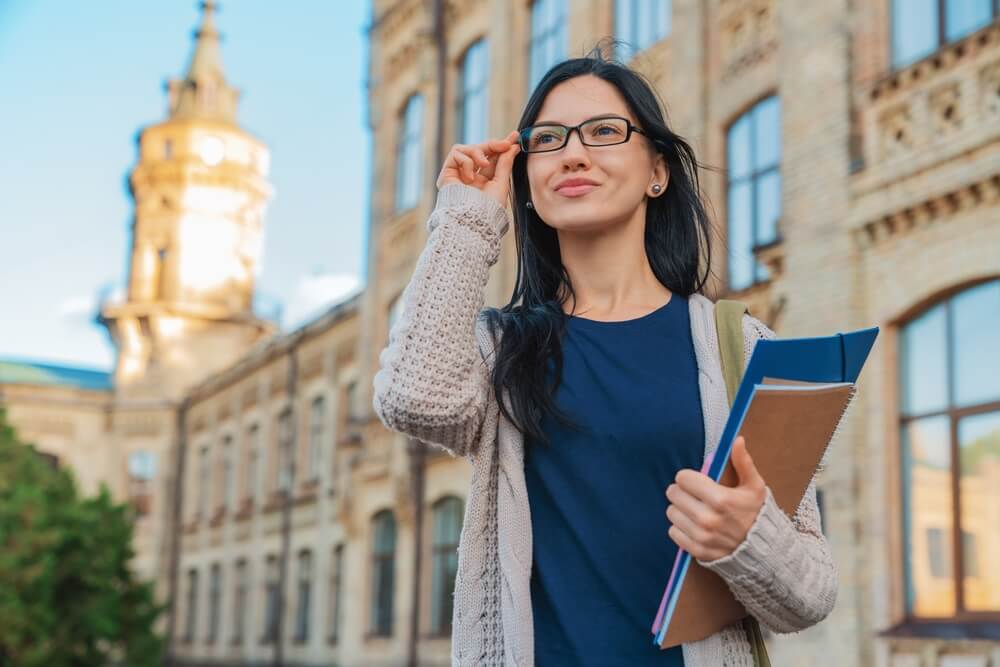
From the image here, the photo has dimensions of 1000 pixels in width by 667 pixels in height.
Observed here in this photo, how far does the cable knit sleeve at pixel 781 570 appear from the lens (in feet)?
7.19

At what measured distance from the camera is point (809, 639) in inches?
480

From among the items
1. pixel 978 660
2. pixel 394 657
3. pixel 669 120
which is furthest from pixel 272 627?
pixel 669 120

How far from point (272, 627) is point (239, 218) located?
1757 cm

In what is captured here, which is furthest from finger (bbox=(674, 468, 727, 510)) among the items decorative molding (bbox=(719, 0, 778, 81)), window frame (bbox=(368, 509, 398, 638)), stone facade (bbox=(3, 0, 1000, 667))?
window frame (bbox=(368, 509, 398, 638))

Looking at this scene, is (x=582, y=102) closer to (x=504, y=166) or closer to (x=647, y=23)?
(x=504, y=166)

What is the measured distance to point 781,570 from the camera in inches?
88.1

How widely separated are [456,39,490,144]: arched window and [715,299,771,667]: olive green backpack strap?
1937cm

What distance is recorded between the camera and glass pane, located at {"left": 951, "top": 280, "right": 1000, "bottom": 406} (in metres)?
11.0

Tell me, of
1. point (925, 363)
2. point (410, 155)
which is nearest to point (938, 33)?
point (925, 363)

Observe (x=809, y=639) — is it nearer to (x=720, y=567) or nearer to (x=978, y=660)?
(x=978, y=660)

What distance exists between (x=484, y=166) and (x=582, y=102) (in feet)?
0.82

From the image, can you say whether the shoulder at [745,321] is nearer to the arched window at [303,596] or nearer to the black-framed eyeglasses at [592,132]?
the black-framed eyeglasses at [592,132]

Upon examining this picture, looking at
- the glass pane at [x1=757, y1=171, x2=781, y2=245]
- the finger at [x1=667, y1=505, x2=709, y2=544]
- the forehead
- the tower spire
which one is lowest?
the finger at [x1=667, y1=505, x2=709, y2=544]

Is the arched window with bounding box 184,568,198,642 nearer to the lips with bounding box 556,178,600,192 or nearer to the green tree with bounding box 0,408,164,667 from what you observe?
the green tree with bounding box 0,408,164,667
